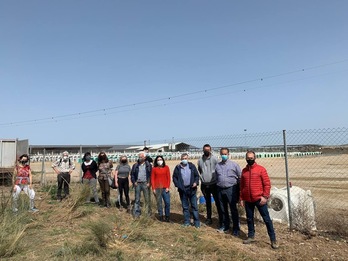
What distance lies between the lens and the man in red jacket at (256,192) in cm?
560

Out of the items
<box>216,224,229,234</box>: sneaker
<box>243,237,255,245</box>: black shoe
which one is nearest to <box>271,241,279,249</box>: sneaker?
<box>243,237,255,245</box>: black shoe

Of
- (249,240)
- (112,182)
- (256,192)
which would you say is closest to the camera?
(256,192)

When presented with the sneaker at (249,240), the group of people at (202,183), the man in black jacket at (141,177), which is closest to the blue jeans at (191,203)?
the group of people at (202,183)

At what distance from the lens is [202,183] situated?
7.21 m

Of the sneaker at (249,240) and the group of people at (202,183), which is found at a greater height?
the group of people at (202,183)

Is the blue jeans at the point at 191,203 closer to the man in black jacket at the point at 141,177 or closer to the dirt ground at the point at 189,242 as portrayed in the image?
the dirt ground at the point at 189,242

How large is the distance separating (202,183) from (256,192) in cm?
175

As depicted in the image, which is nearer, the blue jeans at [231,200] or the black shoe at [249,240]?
the black shoe at [249,240]

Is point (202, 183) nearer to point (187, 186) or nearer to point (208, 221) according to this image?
point (187, 186)

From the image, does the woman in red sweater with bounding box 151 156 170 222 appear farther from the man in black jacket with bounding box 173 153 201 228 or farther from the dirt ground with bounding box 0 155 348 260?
the dirt ground with bounding box 0 155 348 260

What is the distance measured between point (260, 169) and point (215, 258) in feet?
5.91

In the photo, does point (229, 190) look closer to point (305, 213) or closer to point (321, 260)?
point (305, 213)

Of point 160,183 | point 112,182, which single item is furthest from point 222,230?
point 112,182

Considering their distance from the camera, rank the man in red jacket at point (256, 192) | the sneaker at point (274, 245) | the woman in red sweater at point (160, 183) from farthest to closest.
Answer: the woman in red sweater at point (160, 183) < the man in red jacket at point (256, 192) < the sneaker at point (274, 245)
